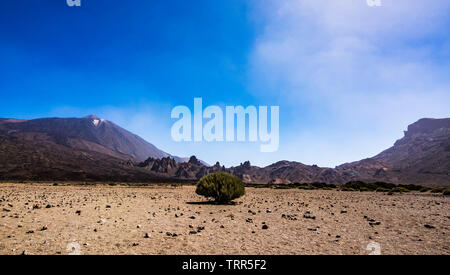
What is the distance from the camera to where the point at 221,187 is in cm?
1927

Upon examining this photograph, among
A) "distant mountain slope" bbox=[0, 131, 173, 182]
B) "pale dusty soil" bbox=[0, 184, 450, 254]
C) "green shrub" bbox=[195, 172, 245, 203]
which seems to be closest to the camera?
"pale dusty soil" bbox=[0, 184, 450, 254]

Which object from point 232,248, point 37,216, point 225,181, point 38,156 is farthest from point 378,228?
point 38,156

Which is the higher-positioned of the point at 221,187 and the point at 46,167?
the point at 221,187

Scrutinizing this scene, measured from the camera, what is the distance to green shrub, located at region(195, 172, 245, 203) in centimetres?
1905

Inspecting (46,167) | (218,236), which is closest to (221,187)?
(218,236)

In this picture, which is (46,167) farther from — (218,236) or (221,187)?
(218,236)

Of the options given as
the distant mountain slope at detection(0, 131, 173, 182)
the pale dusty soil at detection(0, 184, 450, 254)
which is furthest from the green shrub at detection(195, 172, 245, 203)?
the distant mountain slope at detection(0, 131, 173, 182)

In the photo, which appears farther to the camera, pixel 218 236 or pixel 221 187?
pixel 221 187

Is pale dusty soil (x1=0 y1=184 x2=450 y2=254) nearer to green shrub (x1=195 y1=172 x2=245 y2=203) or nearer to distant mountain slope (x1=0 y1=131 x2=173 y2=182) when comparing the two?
green shrub (x1=195 y1=172 x2=245 y2=203)

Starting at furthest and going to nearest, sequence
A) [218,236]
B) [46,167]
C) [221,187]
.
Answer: [46,167] → [221,187] → [218,236]

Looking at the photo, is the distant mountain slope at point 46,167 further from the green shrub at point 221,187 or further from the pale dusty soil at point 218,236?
the pale dusty soil at point 218,236
